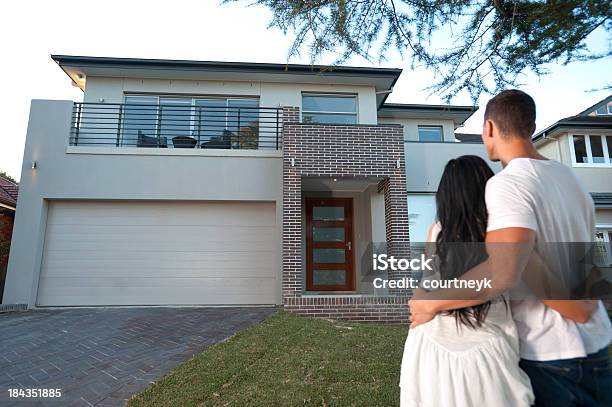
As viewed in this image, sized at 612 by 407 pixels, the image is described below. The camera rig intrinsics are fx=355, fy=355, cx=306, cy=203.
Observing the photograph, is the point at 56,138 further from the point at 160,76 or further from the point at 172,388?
the point at 172,388

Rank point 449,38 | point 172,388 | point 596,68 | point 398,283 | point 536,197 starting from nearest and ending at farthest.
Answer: point 536,197, point 398,283, point 596,68, point 172,388, point 449,38

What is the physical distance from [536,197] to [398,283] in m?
0.68

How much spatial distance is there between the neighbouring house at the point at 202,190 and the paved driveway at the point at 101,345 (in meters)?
0.90

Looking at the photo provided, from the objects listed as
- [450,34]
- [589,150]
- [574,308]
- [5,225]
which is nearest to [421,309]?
[574,308]

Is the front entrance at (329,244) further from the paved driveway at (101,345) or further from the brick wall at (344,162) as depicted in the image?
the paved driveway at (101,345)

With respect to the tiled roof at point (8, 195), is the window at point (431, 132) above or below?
above

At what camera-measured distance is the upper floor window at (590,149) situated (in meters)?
13.5

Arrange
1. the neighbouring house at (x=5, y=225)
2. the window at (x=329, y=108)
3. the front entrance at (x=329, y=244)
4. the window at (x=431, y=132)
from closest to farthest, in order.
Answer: the neighbouring house at (x=5, y=225)
the front entrance at (x=329, y=244)
the window at (x=329, y=108)
the window at (x=431, y=132)

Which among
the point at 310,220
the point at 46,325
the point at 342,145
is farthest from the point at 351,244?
the point at 46,325

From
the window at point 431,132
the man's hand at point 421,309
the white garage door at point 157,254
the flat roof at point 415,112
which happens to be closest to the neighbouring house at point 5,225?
the white garage door at point 157,254

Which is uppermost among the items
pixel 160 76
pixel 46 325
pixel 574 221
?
pixel 160 76

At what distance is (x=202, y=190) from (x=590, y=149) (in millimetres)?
14473

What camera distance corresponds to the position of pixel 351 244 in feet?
33.6

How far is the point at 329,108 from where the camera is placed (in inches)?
415
